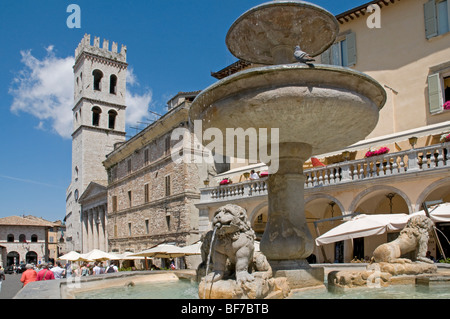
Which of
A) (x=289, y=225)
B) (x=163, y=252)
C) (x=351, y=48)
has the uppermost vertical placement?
(x=351, y=48)

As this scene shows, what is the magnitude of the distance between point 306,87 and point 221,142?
1907 mm

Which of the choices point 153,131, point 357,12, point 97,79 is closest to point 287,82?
point 357,12

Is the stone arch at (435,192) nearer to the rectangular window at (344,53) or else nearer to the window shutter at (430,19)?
the window shutter at (430,19)

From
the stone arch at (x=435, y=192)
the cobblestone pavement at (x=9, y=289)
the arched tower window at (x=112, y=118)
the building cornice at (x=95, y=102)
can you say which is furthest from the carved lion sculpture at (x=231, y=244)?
the arched tower window at (x=112, y=118)

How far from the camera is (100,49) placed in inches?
2211

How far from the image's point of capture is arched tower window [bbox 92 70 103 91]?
184 feet

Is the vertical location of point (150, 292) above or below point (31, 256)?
above

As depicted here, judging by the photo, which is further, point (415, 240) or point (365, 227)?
point (365, 227)

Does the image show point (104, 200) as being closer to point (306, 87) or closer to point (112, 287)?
point (112, 287)

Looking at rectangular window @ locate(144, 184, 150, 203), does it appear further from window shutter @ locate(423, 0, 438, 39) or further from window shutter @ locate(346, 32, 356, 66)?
window shutter @ locate(423, 0, 438, 39)

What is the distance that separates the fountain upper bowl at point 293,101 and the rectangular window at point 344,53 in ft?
49.3

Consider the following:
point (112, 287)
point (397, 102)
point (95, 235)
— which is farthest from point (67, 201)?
point (112, 287)

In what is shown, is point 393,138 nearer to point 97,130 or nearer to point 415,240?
point 415,240

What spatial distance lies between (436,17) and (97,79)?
156ft
